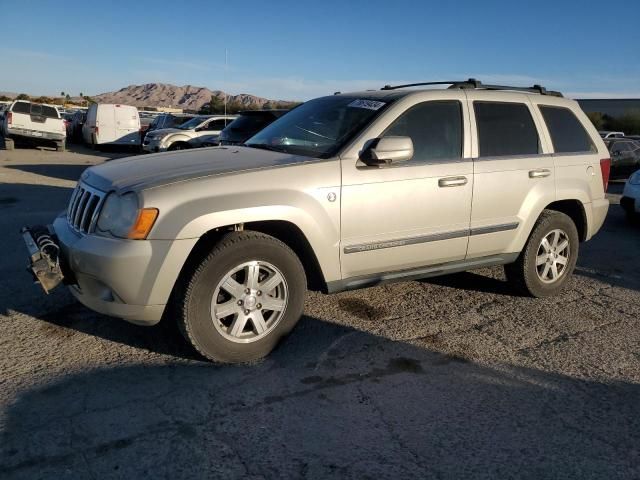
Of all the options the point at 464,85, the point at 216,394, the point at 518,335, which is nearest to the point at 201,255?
the point at 216,394

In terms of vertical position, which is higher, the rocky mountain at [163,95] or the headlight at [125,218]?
the rocky mountain at [163,95]

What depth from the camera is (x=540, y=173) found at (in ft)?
15.9

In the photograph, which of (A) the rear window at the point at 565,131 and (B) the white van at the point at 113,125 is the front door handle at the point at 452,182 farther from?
(B) the white van at the point at 113,125

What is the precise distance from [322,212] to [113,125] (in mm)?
20485

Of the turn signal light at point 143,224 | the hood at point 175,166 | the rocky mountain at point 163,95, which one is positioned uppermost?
the rocky mountain at point 163,95

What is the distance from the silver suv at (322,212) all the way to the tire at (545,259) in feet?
0.05

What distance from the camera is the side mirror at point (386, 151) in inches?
150

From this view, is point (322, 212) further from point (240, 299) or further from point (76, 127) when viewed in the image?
point (76, 127)

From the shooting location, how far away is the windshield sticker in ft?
14.0

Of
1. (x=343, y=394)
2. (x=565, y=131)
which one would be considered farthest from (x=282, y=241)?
(x=565, y=131)

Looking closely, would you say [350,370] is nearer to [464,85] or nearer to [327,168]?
[327,168]

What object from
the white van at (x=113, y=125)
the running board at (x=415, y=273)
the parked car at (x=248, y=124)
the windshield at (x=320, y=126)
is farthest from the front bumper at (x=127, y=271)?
the white van at (x=113, y=125)

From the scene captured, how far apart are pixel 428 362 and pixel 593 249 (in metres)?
4.82

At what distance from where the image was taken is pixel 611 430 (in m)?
3.02
